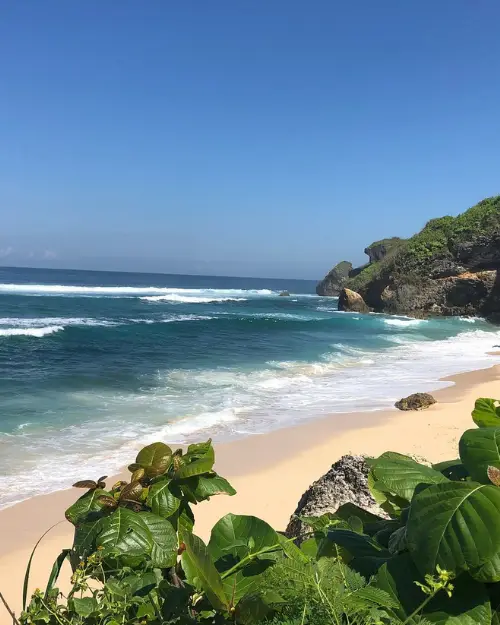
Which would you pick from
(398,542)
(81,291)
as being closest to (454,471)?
(398,542)

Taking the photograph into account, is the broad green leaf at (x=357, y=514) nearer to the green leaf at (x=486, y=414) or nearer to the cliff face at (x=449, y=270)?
the green leaf at (x=486, y=414)

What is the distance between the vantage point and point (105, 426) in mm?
9469

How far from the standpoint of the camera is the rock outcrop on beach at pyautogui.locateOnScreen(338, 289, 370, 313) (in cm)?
4325

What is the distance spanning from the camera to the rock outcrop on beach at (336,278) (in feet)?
246

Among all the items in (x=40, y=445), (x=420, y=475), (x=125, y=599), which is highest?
(x=420, y=475)

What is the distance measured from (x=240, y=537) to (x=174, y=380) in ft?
42.9

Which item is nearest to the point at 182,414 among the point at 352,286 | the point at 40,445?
the point at 40,445

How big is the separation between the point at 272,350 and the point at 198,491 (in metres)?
19.1

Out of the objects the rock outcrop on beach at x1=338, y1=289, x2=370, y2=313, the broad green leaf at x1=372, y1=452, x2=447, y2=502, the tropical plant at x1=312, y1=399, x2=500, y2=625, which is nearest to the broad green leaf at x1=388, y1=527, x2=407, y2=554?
the tropical plant at x1=312, y1=399, x2=500, y2=625

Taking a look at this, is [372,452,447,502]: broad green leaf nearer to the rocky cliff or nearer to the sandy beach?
the sandy beach

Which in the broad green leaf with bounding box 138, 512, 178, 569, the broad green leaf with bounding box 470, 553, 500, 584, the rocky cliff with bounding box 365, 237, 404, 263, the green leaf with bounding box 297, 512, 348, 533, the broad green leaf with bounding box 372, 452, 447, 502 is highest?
the rocky cliff with bounding box 365, 237, 404, 263

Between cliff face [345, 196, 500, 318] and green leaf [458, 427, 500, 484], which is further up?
cliff face [345, 196, 500, 318]

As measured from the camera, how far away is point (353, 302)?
4359 cm

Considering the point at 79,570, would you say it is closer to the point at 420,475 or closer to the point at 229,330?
the point at 420,475
